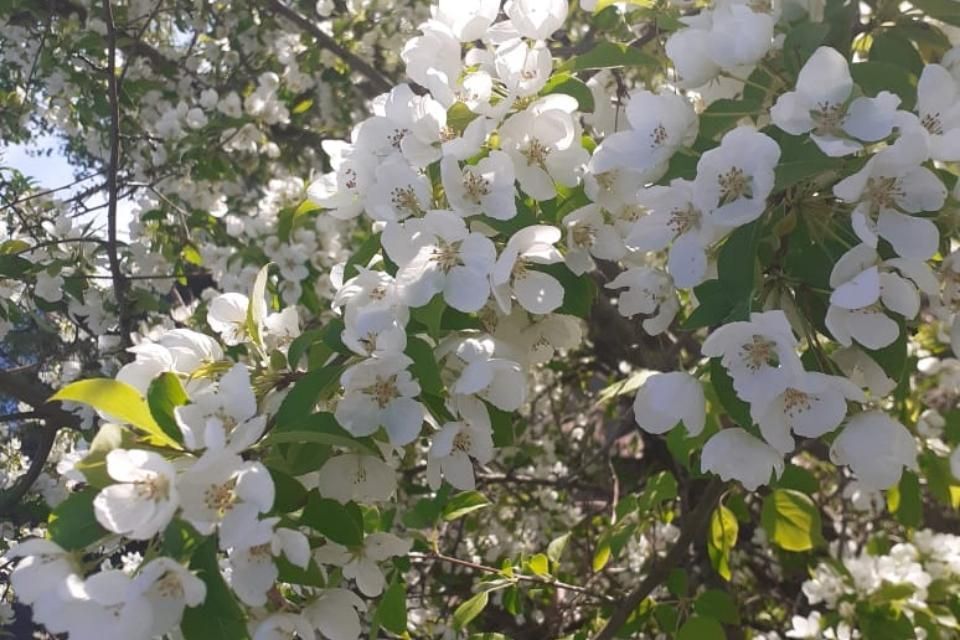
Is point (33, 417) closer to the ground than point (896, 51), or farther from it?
closer to the ground

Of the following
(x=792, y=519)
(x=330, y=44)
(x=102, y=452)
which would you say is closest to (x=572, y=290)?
(x=102, y=452)

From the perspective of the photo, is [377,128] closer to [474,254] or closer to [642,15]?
[474,254]

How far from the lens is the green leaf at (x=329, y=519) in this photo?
108 cm

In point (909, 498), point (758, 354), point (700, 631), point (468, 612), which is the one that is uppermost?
point (758, 354)

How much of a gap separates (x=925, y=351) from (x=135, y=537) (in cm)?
294

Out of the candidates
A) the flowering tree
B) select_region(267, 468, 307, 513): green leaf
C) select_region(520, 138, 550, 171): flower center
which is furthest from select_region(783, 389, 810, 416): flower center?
select_region(267, 468, 307, 513): green leaf

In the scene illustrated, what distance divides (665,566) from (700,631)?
0.27 meters

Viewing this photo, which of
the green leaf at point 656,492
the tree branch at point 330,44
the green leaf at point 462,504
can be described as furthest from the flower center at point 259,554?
the tree branch at point 330,44

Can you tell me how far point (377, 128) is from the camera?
1244mm

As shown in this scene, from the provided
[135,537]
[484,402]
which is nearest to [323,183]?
[484,402]

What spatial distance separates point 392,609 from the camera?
146 cm

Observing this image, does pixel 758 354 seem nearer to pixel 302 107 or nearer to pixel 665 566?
pixel 665 566

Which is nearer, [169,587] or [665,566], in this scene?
[169,587]

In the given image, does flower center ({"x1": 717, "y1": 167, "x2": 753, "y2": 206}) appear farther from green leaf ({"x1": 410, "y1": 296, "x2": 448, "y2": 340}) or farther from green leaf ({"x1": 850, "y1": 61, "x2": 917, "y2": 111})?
green leaf ({"x1": 410, "y1": 296, "x2": 448, "y2": 340})
